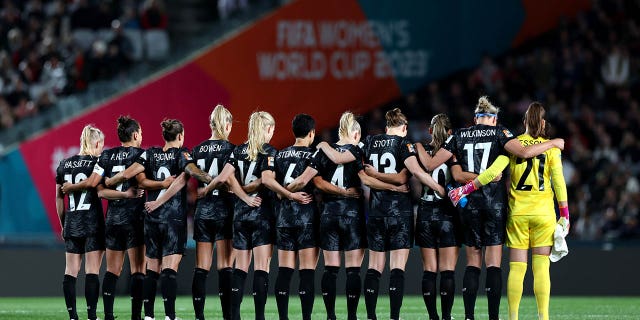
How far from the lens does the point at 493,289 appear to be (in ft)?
43.7

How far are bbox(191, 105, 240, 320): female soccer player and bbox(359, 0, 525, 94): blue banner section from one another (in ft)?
40.5

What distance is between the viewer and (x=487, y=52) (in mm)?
27484

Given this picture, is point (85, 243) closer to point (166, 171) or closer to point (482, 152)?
point (166, 171)

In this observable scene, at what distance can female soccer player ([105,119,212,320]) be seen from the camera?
552 inches

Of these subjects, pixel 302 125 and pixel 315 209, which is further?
pixel 315 209

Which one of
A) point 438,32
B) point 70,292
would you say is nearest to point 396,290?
point 70,292

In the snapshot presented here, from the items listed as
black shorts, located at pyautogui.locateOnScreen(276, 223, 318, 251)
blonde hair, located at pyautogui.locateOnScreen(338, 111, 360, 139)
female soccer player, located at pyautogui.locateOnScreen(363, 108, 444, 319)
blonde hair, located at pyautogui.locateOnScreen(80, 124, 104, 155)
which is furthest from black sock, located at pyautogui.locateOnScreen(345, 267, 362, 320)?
blonde hair, located at pyautogui.locateOnScreen(80, 124, 104, 155)

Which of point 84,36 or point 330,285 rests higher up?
point 84,36

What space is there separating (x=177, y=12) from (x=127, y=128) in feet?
41.4

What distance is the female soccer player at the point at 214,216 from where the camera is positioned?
14109 mm

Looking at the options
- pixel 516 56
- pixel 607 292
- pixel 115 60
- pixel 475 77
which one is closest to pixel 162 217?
pixel 607 292

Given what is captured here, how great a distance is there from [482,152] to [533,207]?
0.82 m

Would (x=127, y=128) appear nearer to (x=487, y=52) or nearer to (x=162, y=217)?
(x=162, y=217)

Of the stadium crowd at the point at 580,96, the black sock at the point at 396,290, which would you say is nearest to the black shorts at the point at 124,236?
the black sock at the point at 396,290
